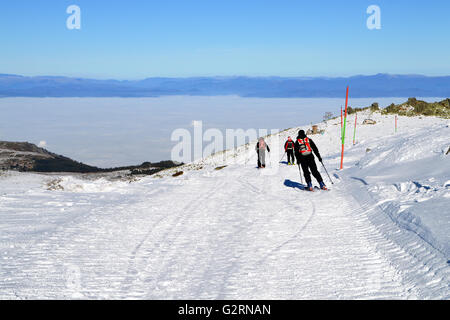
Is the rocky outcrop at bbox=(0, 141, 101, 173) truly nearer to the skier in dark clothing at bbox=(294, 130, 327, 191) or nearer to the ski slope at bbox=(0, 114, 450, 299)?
the skier in dark clothing at bbox=(294, 130, 327, 191)

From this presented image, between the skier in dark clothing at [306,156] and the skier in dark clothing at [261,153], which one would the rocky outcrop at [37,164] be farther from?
the skier in dark clothing at [306,156]

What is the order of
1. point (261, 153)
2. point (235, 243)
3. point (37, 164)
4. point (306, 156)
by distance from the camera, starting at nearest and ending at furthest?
point (235, 243) < point (306, 156) < point (261, 153) < point (37, 164)

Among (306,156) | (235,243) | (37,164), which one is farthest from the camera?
(37,164)

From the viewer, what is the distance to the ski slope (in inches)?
185

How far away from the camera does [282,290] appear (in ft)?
15.2

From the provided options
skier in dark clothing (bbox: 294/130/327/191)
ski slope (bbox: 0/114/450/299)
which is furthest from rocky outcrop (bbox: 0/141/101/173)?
ski slope (bbox: 0/114/450/299)

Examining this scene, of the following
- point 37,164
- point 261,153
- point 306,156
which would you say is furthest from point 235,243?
point 37,164

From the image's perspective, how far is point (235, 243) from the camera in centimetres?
660

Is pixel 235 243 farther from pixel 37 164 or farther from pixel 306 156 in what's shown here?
pixel 37 164

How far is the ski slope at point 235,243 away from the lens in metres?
4.69

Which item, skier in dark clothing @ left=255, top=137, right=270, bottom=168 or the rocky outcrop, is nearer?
skier in dark clothing @ left=255, top=137, right=270, bottom=168

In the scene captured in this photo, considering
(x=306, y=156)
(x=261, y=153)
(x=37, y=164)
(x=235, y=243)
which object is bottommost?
(x=37, y=164)

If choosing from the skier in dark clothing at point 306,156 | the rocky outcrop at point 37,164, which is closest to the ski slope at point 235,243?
the skier in dark clothing at point 306,156

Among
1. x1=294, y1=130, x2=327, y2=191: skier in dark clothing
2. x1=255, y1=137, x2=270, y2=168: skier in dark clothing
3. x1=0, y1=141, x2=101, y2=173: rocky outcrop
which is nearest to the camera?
x1=294, y1=130, x2=327, y2=191: skier in dark clothing
